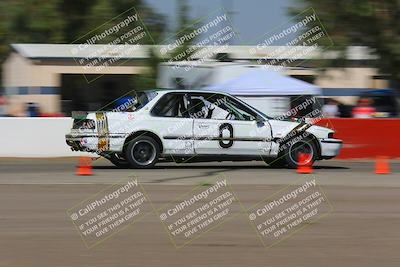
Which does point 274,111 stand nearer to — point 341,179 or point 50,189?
point 341,179

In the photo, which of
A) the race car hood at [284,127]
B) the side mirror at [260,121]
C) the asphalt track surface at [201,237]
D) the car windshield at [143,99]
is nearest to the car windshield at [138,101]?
the car windshield at [143,99]

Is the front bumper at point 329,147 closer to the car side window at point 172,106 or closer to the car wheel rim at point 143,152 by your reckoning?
the car side window at point 172,106

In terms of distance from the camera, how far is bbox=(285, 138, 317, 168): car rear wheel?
15.7 metres

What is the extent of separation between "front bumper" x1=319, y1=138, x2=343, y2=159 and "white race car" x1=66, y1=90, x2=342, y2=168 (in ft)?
0.81

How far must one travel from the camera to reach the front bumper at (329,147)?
15.8 meters

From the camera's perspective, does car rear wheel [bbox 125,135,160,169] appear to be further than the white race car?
Yes

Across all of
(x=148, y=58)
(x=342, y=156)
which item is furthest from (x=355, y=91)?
(x=342, y=156)

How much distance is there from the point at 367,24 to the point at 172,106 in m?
13.7

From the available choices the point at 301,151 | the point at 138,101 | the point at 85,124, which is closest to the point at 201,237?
the point at 85,124

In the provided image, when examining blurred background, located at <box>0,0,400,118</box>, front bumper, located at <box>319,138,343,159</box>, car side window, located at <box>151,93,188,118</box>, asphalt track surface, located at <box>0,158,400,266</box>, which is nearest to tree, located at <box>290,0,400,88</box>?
blurred background, located at <box>0,0,400,118</box>

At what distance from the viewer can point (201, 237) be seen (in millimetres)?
7773

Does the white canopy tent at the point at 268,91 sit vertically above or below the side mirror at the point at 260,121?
above

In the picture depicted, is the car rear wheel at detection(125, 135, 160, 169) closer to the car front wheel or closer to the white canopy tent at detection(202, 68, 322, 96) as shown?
the car front wheel

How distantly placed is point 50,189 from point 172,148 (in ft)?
13.0
